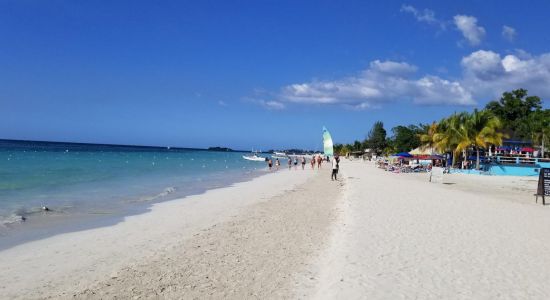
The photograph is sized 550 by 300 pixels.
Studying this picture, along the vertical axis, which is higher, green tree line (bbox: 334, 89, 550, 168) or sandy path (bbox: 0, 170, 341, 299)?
green tree line (bbox: 334, 89, 550, 168)

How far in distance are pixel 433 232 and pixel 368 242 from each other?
1818 mm

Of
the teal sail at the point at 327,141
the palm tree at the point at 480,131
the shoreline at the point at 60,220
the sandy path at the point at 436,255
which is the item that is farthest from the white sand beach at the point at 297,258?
the teal sail at the point at 327,141

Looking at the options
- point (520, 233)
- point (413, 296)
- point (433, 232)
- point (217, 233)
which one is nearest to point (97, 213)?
point (217, 233)

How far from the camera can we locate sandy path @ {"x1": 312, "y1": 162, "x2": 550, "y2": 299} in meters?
5.12

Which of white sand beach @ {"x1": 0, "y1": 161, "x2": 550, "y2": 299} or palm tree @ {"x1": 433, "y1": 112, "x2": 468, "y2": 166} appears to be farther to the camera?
palm tree @ {"x1": 433, "y1": 112, "x2": 468, "y2": 166}

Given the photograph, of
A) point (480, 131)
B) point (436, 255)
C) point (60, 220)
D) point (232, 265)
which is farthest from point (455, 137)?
point (232, 265)

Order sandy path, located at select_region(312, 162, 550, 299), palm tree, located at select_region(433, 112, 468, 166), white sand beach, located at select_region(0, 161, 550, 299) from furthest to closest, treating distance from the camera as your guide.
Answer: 1. palm tree, located at select_region(433, 112, 468, 166)
2. white sand beach, located at select_region(0, 161, 550, 299)
3. sandy path, located at select_region(312, 162, 550, 299)

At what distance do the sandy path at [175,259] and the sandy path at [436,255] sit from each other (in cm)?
57

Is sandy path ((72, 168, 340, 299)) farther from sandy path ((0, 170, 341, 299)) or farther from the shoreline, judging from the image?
the shoreline

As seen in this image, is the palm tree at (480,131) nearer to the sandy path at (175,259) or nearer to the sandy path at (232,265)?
the sandy path at (175,259)

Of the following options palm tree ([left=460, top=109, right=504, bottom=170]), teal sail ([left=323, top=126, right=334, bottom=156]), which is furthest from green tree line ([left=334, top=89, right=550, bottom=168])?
teal sail ([left=323, top=126, right=334, bottom=156])

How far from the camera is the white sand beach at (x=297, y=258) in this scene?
5.25 metres

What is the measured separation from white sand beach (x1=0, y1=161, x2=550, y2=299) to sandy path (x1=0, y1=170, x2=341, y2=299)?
0.02 m

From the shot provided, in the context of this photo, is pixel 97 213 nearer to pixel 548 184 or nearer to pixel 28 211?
pixel 28 211
